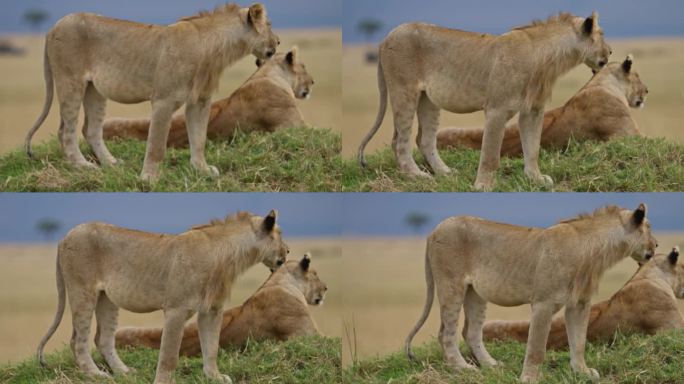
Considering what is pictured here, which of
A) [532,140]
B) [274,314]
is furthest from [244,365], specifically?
[532,140]

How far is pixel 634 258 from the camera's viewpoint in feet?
33.1

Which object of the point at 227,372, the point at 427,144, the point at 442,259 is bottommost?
the point at 227,372

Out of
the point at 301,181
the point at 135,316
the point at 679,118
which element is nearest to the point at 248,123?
the point at 301,181

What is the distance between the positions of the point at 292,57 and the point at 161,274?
2121mm

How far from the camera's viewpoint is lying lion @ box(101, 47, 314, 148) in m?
11.0

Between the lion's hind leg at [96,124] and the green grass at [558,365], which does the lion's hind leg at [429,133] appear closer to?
the green grass at [558,365]

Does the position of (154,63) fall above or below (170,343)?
above

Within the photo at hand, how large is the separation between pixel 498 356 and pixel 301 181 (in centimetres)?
178

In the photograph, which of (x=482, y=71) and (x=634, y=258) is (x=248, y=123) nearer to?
(x=482, y=71)

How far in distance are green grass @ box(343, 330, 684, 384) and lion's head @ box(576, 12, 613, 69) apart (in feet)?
6.06

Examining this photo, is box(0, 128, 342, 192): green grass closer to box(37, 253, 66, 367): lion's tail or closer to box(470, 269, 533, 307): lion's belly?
box(37, 253, 66, 367): lion's tail

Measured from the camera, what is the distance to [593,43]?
1026 centimetres

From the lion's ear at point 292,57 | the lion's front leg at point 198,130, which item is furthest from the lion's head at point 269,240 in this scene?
the lion's ear at point 292,57

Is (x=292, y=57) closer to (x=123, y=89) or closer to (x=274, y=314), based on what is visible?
(x=123, y=89)
